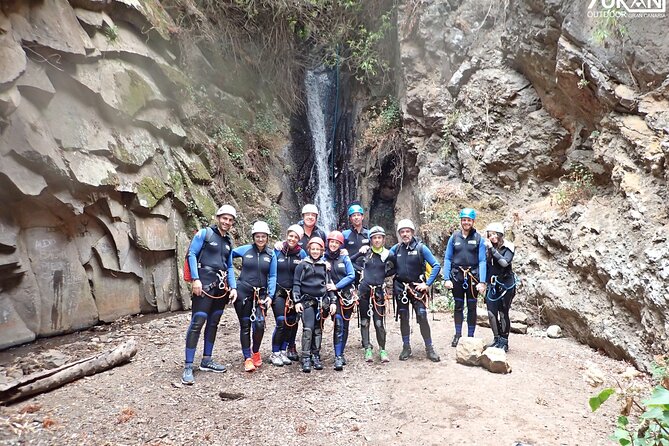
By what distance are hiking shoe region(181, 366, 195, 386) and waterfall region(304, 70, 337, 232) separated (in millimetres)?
8956

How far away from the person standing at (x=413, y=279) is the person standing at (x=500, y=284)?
1.02 meters

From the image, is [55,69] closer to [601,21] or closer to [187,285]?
[187,285]

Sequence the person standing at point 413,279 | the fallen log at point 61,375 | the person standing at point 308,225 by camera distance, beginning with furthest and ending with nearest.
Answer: the person standing at point 308,225 < the person standing at point 413,279 < the fallen log at point 61,375

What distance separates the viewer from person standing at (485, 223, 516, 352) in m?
6.74

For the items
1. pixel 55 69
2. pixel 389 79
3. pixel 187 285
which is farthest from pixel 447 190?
pixel 55 69

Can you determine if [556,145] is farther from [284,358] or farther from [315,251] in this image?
[284,358]

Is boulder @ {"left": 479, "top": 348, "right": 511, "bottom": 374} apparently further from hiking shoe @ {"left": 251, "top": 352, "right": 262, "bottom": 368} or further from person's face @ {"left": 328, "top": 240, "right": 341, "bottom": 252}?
hiking shoe @ {"left": 251, "top": 352, "right": 262, "bottom": 368}

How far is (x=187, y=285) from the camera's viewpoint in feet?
32.0

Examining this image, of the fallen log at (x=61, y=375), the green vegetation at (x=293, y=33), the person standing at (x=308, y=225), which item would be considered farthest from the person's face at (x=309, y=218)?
the green vegetation at (x=293, y=33)

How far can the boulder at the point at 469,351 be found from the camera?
6.14 metres

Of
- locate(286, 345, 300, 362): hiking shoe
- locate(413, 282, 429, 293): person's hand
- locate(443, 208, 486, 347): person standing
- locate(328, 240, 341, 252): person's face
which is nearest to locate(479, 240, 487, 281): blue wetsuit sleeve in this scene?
locate(443, 208, 486, 347): person standing

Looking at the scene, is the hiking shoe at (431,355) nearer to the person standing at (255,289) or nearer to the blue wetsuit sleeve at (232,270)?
the person standing at (255,289)

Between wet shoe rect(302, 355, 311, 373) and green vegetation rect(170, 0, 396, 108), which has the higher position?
green vegetation rect(170, 0, 396, 108)

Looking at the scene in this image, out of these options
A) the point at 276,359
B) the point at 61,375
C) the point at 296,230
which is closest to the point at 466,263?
the point at 296,230
